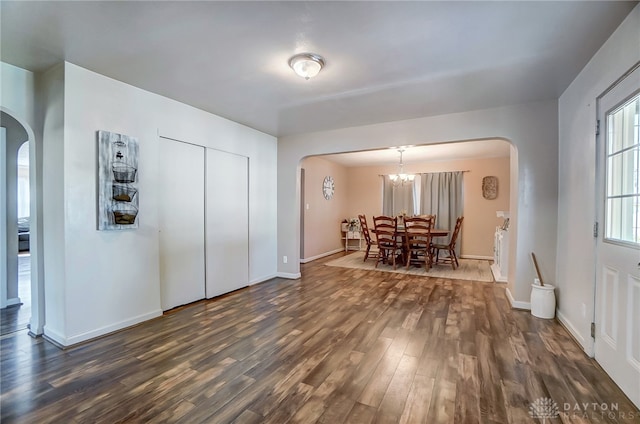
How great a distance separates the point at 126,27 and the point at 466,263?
6.65 metres

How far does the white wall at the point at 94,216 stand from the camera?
2.45m

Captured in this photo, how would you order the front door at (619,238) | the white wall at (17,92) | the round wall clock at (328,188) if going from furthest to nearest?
1. the round wall clock at (328,188)
2. the white wall at (17,92)
3. the front door at (619,238)

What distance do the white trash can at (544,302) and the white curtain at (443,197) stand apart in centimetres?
386

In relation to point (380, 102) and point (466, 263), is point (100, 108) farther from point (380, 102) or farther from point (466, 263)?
point (466, 263)

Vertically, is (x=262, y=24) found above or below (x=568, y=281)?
above

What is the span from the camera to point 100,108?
2641mm

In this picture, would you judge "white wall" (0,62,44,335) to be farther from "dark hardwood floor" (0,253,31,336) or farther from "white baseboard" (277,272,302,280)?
"white baseboard" (277,272,302,280)

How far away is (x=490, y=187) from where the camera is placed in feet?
21.9

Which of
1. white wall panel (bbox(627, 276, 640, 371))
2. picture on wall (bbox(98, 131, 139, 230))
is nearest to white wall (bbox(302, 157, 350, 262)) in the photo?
picture on wall (bbox(98, 131, 139, 230))

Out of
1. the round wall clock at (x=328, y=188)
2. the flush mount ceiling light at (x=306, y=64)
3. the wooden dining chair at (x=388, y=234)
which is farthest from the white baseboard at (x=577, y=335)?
the round wall clock at (x=328, y=188)

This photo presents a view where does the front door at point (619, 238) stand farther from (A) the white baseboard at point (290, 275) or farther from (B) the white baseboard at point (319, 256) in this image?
(B) the white baseboard at point (319, 256)

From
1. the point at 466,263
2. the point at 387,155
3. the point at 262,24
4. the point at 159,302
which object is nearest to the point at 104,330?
the point at 159,302

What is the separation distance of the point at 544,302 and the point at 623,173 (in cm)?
172

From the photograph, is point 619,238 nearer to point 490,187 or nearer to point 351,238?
point 490,187
